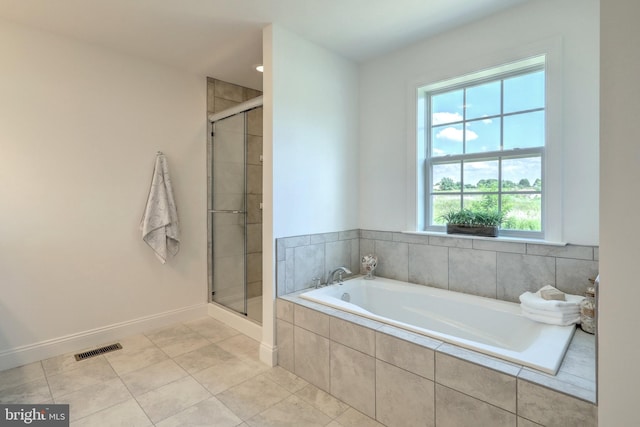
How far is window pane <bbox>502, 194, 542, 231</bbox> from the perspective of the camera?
2280 mm

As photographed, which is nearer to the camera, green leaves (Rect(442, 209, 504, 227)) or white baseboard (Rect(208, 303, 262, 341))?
green leaves (Rect(442, 209, 504, 227))

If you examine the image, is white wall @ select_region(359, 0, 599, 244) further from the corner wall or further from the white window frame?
the corner wall

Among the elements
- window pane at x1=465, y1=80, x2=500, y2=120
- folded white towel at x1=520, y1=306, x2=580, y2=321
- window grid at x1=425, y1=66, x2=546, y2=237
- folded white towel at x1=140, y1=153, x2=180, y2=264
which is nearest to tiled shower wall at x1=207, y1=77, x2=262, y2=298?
folded white towel at x1=140, y1=153, x2=180, y2=264

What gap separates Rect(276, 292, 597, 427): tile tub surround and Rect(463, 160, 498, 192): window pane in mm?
1169

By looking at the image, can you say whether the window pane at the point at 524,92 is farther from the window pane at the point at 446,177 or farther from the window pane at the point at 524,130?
the window pane at the point at 446,177

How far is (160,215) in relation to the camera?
2994 millimetres

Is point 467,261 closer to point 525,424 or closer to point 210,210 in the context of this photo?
point 525,424

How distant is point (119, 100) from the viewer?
2838mm

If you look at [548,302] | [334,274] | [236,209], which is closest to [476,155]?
[548,302]

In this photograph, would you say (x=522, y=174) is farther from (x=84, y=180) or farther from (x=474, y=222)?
(x=84, y=180)

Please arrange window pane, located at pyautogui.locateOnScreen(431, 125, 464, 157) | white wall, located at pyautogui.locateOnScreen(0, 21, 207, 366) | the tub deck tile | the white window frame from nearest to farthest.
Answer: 1. the tub deck tile
2. the white window frame
3. white wall, located at pyautogui.locateOnScreen(0, 21, 207, 366)
4. window pane, located at pyautogui.locateOnScreen(431, 125, 464, 157)

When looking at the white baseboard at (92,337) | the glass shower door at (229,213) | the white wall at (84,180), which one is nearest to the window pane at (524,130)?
the glass shower door at (229,213)

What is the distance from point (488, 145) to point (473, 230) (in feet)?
2.18

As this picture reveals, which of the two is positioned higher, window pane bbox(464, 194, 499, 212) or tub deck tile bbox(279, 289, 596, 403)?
window pane bbox(464, 194, 499, 212)
